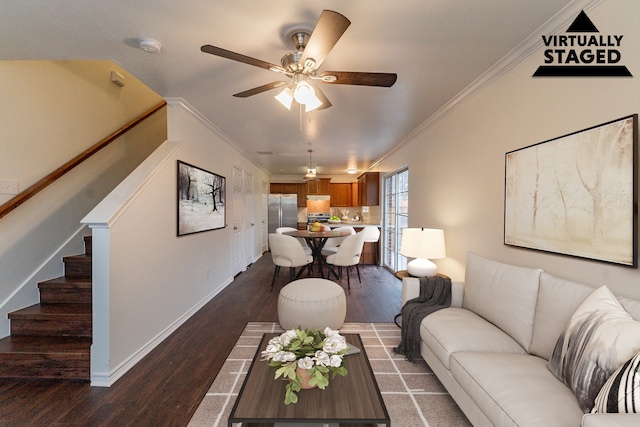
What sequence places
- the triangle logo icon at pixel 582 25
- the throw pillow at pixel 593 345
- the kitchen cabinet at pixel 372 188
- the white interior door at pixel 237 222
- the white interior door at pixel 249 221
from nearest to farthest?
the throw pillow at pixel 593 345 < the triangle logo icon at pixel 582 25 < the white interior door at pixel 237 222 < the white interior door at pixel 249 221 < the kitchen cabinet at pixel 372 188

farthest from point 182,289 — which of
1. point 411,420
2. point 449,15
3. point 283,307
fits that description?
point 449,15

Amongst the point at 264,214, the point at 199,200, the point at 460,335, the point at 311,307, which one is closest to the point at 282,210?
the point at 264,214

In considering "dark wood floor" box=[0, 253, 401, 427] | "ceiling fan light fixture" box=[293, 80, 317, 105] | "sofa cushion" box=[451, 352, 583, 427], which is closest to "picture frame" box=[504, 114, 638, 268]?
"sofa cushion" box=[451, 352, 583, 427]

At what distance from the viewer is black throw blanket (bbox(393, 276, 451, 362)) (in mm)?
2066

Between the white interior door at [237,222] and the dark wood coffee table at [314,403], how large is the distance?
140 inches

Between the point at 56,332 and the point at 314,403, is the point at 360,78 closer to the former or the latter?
the point at 314,403

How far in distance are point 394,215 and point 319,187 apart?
337 cm

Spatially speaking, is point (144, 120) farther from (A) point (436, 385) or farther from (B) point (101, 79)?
(A) point (436, 385)

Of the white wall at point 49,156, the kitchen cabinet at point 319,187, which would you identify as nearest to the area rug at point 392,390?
the white wall at point 49,156

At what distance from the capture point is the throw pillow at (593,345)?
975mm

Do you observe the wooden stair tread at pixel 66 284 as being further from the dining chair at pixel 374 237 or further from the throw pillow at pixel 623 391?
the dining chair at pixel 374 237

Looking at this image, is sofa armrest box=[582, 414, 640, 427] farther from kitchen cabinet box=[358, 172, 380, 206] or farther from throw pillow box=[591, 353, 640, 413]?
kitchen cabinet box=[358, 172, 380, 206]

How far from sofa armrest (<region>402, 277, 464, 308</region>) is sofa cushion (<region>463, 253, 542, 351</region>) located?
0.12 metres

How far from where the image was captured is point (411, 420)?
1529 mm
